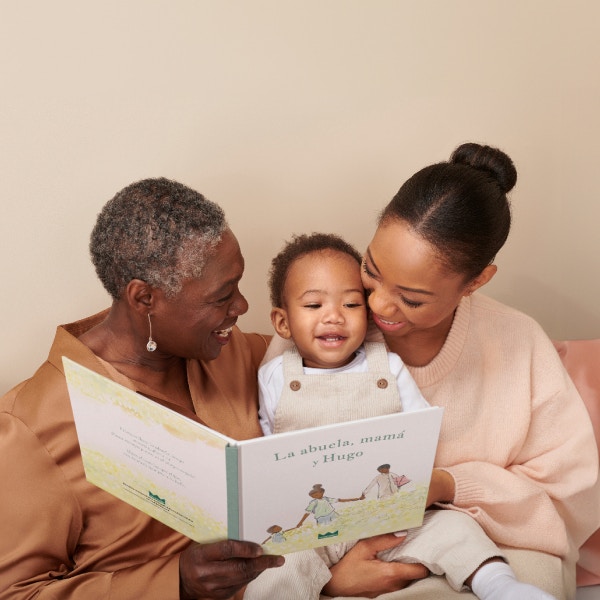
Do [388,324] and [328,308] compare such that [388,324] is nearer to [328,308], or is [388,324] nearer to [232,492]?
[328,308]

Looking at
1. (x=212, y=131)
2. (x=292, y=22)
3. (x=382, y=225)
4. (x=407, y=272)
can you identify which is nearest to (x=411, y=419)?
(x=407, y=272)

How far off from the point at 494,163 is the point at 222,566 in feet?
3.59

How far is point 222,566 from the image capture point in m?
1.61

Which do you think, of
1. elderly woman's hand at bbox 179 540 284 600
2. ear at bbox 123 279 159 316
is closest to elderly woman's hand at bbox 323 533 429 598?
elderly woman's hand at bbox 179 540 284 600

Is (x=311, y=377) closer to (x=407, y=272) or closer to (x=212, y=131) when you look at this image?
(x=407, y=272)

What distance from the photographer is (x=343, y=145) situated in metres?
2.55

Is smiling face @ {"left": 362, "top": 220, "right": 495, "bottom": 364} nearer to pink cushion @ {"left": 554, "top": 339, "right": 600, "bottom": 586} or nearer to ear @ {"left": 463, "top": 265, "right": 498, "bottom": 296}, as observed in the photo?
ear @ {"left": 463, "top": 265, "right": 498, "bottom": 296}

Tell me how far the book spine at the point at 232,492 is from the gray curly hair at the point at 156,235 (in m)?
0.47

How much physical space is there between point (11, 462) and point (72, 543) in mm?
235

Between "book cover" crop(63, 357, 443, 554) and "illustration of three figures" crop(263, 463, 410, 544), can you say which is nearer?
"book cover" crop(63, 357, 443, 554)

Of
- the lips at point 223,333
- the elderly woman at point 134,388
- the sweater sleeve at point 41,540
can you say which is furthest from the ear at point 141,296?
the sweater sleeve at point 41,540

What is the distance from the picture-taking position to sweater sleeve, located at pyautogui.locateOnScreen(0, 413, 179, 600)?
5.52ft

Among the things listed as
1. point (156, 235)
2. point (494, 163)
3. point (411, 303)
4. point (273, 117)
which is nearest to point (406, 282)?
point (411, 303)

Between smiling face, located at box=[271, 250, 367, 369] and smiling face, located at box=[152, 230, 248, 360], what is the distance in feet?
0.62
